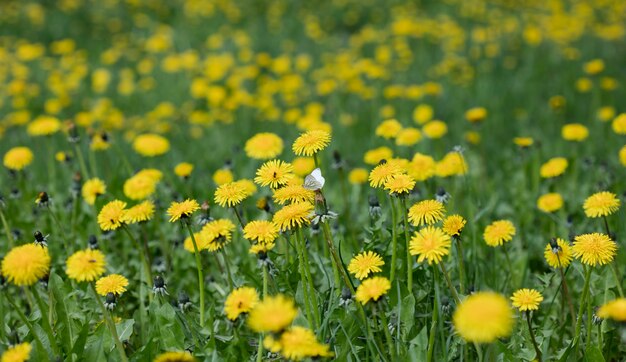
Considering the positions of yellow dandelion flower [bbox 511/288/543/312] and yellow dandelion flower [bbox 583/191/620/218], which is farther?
yellow dandelion flower [bbox 583/191/620/218]

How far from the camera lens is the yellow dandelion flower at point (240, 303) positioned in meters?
1.67

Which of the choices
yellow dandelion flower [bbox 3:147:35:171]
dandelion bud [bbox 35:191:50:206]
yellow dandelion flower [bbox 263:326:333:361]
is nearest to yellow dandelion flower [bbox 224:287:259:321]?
yellow dandelion flower [bbox 263:326:333:361]

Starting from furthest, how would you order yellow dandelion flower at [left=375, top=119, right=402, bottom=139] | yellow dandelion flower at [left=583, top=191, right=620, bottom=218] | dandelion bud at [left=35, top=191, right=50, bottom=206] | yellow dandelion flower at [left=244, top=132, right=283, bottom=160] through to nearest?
yellow dandelion flower at [left=375, top=119, right=402, bottom=139]
yellow dandelion flower at [left=244, top=132, right=283, bottom=160]
dandelion bud at [left=35, top=191, right=50, bottom=206]
yellow dandelion flower at [left=583, top=191, right=620, bottom=218]

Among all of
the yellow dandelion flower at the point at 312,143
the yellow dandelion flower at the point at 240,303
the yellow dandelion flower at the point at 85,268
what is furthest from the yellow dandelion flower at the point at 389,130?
the yellow dandelion flower at the point at 85,268

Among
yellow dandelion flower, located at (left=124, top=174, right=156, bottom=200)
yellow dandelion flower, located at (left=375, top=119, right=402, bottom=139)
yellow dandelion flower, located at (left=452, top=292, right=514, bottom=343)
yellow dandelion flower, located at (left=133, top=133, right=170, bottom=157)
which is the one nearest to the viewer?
yellow dandelion flower, located at (left=452, top=292, right=514, bottom=343)

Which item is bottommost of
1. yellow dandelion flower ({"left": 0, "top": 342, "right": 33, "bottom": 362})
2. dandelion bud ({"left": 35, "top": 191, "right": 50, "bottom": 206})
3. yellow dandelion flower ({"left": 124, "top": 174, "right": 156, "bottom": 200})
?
yellow dandelion flower ({"left": 0, "top": 342, "right": 33, "bottom": 362})

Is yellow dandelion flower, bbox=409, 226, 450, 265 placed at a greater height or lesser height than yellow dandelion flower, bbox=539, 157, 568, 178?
lesser

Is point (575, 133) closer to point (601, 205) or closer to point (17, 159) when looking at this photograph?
point (601, 205)

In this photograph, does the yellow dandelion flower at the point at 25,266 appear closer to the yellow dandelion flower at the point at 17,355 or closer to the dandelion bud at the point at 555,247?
the yellow dandelion flower at the point at 17,355

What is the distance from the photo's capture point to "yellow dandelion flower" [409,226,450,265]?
1.66 m

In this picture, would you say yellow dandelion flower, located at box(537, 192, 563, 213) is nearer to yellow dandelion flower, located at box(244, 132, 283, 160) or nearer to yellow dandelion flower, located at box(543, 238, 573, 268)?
yellow dandelion flower, located at box(543, 238, 573, 268)

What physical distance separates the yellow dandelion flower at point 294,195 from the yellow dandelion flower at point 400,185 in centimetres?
23

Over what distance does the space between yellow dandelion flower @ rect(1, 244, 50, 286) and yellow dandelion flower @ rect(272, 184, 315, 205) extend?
680 millimetres

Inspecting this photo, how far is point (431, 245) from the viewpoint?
167cm
